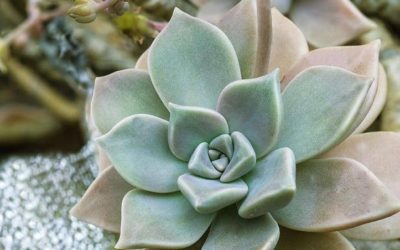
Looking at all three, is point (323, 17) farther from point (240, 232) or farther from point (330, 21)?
point (240, 232)

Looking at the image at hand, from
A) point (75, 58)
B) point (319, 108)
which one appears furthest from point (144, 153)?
point (75, 58)

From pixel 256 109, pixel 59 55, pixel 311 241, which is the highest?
pixel 256 109

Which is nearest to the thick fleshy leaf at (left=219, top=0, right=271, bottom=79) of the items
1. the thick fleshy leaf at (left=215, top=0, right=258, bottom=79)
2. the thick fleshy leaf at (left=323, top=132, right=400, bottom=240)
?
the thick fleshy leaf at (left=215, top=0, right=258, bottom=79)

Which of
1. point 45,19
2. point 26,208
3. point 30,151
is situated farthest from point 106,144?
point 30,151

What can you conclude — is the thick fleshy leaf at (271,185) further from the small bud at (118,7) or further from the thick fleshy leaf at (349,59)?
the small bud at (118,7)

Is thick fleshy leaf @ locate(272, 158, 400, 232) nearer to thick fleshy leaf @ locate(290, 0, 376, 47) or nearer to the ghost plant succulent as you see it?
the ghost plant succulent

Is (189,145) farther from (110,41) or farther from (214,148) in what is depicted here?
(110,41)
